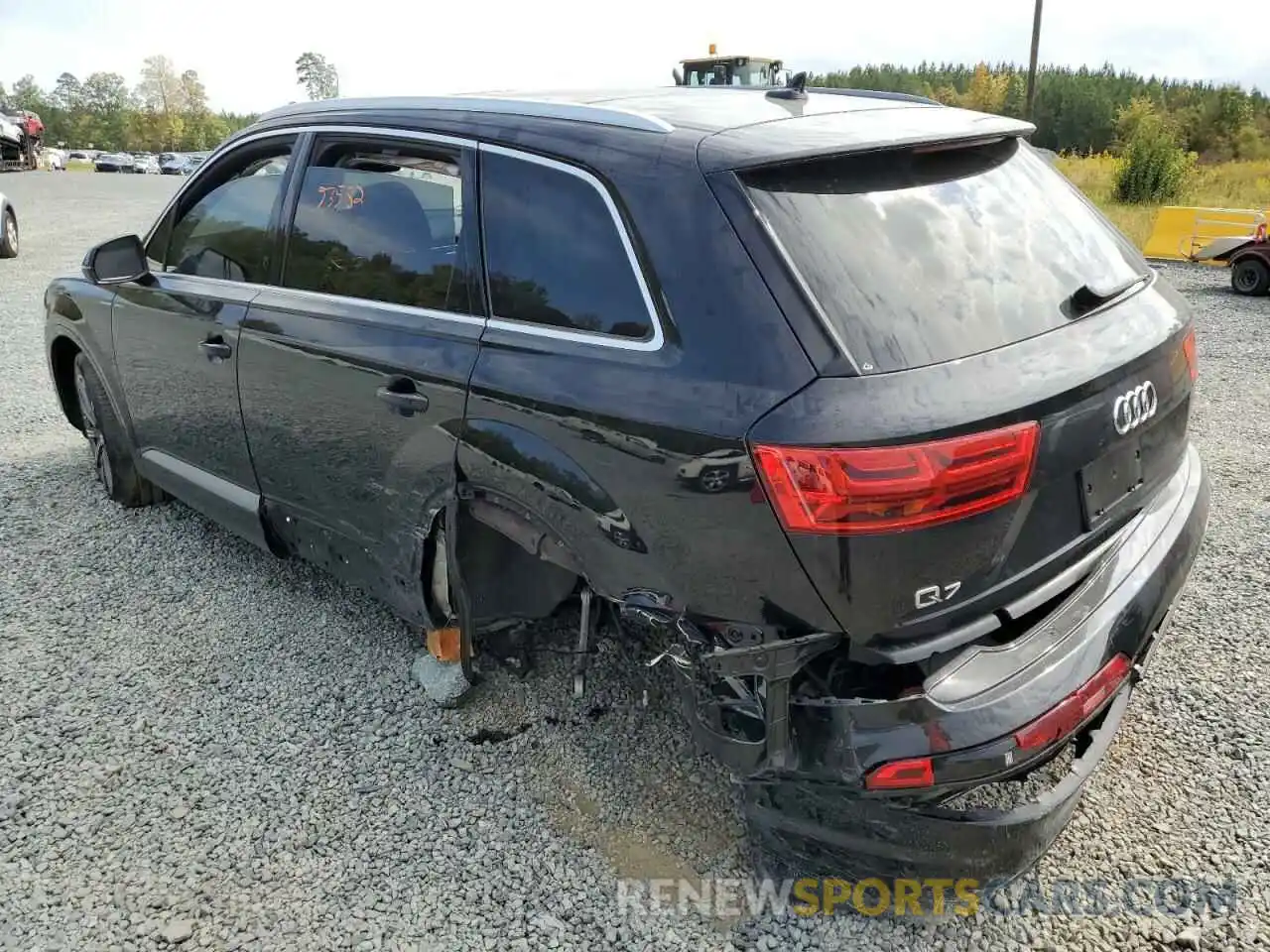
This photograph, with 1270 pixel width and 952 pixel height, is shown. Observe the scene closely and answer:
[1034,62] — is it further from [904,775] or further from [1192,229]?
[904,775]

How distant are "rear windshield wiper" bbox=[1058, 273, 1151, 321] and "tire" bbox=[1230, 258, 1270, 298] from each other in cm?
1043

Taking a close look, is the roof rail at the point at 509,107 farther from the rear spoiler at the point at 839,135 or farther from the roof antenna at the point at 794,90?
the roof antenna at the point at 794,90

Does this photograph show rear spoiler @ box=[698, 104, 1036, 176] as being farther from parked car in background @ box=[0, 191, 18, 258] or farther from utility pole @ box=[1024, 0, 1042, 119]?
Result: utility pole @ box=[1024, 0, 1042, 119]

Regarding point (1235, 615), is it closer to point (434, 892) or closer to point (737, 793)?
point (737, 793)

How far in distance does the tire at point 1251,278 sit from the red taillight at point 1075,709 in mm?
10865

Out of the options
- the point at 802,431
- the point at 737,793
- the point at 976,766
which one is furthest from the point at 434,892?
the point at 802,431

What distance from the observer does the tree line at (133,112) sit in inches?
3706

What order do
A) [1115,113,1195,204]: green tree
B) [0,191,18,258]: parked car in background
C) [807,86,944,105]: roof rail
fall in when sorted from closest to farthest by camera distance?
[807,86,944,105]: roof rail < [0,191,18,258]: parked car in background < [1115,113,1195,204]: green tree

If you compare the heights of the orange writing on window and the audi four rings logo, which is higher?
the orange writing on window

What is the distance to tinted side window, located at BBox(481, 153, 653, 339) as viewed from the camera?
87.7 inches

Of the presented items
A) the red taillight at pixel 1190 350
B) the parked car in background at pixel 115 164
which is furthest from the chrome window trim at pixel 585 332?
the parked car in background at pixel 115 164

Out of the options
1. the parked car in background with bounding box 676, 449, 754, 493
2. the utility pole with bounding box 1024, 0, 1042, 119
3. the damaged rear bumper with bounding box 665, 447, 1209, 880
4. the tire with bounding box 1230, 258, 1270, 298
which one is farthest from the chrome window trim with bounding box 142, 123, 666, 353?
the utility pole with bounding box 1024, 0, 1042, 119

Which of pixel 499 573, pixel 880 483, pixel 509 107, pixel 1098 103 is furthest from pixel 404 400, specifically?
pixel 1098 103

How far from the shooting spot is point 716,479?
1.96 metres
